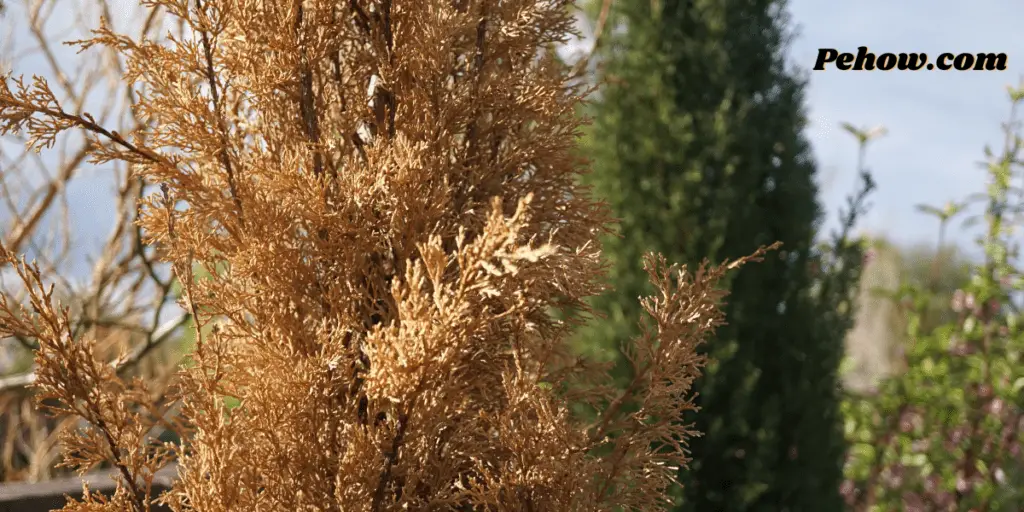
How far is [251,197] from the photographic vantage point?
2072 millimetres

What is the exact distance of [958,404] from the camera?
5621 mm

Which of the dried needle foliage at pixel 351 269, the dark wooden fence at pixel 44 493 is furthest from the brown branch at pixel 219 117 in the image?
the dark wooden fence at pixel 44 493

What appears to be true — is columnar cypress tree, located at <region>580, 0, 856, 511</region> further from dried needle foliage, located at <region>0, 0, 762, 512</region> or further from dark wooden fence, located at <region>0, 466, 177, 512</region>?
dark wooden fence, located at <region>0, 466, 177, 512</region>

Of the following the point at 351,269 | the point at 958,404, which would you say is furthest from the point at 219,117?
the point at 958,404

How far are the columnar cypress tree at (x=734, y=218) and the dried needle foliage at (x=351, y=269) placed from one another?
174 cm

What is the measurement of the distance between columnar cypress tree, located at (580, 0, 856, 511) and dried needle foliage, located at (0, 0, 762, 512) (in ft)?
5.69

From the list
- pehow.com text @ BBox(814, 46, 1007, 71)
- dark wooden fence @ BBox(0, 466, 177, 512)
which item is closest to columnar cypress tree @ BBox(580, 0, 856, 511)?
pehow.com text @ BBox(814, 46, 1007, 71)

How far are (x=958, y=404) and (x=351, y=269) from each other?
15.9 feet

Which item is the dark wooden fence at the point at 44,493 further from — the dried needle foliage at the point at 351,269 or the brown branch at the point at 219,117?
the brown branch at the point at 219,117

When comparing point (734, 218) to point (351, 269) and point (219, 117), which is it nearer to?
point (351, 269)

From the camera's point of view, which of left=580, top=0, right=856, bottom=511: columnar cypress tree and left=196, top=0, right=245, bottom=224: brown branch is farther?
left=580, top=0, right=856, bottom=511: columnar cypress tree

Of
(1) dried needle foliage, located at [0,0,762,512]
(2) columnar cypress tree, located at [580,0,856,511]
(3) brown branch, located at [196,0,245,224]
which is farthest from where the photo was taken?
(2) columnar cypress tree, located at [580,0,856,511]

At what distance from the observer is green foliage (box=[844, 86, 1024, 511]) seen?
5.55 meters

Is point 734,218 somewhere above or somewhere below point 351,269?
above
